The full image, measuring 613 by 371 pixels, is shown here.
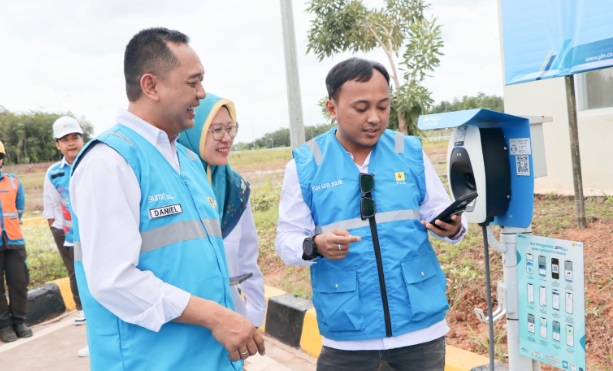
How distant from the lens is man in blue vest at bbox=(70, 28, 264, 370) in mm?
1576

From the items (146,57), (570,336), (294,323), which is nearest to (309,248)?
(146,57)

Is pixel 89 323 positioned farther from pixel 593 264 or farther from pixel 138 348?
pixel 593 264

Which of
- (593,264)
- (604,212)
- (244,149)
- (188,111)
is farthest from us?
(244,149)

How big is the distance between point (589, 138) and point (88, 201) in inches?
251

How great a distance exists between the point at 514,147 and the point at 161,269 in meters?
1.56

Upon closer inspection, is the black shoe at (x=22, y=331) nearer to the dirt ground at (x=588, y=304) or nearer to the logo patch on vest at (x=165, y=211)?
the dirt ground at (x=588, y=304)

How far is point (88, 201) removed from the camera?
1584mm

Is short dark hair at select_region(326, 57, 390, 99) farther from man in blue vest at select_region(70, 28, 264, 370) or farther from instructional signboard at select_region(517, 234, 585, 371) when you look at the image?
instructional signboard at select_region(517, 234, 585, 371)

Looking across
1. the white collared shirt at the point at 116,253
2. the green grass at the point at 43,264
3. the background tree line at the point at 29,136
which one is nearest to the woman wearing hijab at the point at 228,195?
the white collared shirt at the point at 116,253

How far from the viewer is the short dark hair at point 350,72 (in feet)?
7.38

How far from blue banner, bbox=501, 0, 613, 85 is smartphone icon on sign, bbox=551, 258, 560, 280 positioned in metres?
3.06

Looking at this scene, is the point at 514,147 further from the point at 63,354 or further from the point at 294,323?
the point at 63,354

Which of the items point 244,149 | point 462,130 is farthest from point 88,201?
point 244,149

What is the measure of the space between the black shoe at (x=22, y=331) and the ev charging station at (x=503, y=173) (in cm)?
469
